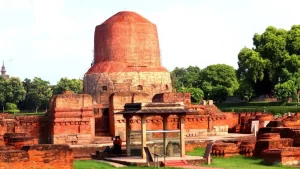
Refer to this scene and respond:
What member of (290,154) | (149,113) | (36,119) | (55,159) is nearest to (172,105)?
(149,113)

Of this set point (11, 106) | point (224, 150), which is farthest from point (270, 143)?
point (11, 106)

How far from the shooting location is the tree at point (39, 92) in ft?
228

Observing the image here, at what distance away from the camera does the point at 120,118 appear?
30438 mm

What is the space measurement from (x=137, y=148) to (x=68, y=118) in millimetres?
8769

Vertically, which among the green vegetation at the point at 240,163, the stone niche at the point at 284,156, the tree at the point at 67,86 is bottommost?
the green vegetation at the point at 240,163

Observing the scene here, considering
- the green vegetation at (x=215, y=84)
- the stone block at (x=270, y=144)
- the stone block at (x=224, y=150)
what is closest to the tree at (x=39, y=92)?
the green vegetation at (x=215, y=84)

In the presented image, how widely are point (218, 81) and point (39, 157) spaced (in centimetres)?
4527

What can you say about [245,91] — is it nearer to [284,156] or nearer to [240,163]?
[240,163]

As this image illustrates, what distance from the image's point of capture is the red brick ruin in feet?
60.1

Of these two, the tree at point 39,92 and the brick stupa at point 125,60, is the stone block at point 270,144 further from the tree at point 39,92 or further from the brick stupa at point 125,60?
the tree at point 39,92

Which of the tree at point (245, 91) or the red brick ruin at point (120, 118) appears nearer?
the red brick ruin at point (120, 118)

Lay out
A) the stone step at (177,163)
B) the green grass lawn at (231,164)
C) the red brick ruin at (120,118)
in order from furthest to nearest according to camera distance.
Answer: the red brick ruin at (120,118), the stone step at (177,163), the green grass lawn at (231,164)

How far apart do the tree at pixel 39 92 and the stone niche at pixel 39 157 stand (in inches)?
2145

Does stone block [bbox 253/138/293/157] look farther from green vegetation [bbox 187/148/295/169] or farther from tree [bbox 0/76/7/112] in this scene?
tree [bbox 0/76/7/112]
